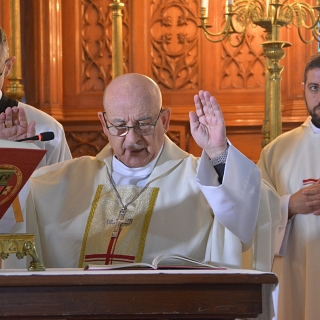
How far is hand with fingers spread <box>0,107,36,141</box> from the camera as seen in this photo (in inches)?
134

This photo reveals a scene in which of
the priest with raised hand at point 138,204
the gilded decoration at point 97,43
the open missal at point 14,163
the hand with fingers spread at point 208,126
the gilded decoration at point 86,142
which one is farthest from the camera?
the gilded decoration at point 97,43

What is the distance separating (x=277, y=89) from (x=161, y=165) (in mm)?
2079

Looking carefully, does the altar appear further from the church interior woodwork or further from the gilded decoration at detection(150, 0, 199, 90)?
the gilded decoration at detection(150, 0, 199, 90)

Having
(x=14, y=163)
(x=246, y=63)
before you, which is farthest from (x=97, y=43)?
(x=14, y=163)

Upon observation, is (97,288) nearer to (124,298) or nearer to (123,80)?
(124,298)

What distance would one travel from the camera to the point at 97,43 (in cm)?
812

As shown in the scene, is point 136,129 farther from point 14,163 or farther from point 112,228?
point 14,163

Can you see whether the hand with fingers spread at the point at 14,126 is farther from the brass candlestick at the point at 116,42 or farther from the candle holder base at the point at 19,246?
the brass candlestick at the point at 116,42

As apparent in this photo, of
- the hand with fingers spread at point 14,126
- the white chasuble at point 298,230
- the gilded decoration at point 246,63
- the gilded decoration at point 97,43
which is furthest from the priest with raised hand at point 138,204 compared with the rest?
the gilded decoration at point 246,63

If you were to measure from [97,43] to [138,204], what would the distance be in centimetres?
472

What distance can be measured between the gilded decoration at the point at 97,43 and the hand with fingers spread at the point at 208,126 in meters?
4.91

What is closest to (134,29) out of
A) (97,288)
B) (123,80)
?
(123,80)

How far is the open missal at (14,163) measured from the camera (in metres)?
2.65

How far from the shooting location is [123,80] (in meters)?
3.69
